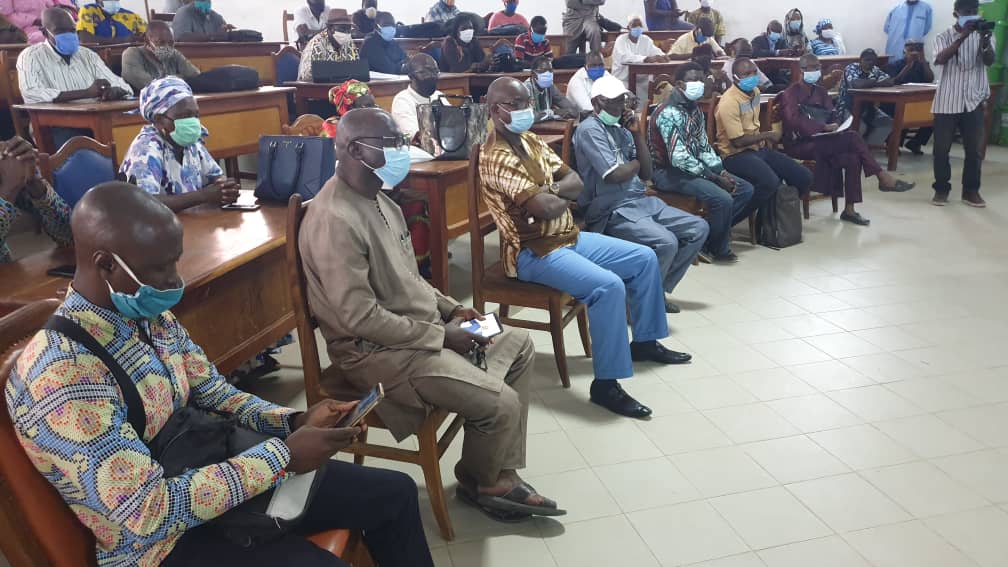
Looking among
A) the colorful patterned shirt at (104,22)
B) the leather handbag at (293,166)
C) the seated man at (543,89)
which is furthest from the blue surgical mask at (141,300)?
the colorful patterned shirt at (104,22)

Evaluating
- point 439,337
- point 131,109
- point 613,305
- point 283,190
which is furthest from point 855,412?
point 131,109

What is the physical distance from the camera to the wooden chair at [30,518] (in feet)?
3.63

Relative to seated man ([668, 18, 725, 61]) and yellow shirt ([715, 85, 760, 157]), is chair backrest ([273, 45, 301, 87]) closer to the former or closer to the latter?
yellow shirt ([715, 85, 760, 157])

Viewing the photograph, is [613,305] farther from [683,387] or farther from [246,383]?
[246,383]

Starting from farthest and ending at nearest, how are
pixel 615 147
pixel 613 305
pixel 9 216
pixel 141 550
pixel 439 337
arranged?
pixel 615 147
pixel 613 305
pixel 9 216
pixel 439 337
pixel 141 550

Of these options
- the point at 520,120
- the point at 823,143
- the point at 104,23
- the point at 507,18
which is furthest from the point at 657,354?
the point at 507,18

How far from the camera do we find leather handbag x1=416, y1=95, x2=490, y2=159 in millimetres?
3508

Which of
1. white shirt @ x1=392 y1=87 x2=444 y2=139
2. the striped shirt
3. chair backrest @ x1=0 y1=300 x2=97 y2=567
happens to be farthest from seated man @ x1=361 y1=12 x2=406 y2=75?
chair backrest @ x1=0 y1=300 x2=97 y2=567

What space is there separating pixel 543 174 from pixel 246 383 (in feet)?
4.68

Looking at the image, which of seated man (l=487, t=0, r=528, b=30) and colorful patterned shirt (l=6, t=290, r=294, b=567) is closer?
colorful patterned shirt (l=6, t=290, r=294, b=567)

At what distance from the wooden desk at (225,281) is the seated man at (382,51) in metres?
3.99

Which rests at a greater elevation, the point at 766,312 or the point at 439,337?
the point at 439,337

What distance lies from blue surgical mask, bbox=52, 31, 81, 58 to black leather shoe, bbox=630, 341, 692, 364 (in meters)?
4.17

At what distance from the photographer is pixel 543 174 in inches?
117
